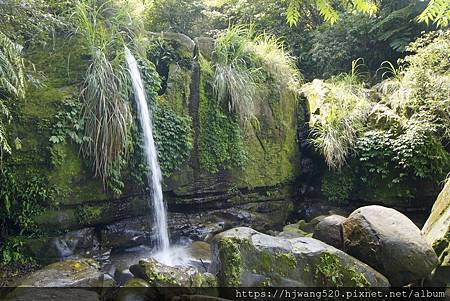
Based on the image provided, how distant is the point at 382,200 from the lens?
549cm

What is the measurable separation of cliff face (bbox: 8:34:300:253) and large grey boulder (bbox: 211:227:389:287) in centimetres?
163

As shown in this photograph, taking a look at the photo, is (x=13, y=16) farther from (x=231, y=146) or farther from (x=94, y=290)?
(x=231, y=146)

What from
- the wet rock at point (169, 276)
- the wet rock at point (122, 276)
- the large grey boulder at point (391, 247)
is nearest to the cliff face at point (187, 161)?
the wet rock at point (122, 276)

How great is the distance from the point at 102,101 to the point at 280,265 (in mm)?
2640

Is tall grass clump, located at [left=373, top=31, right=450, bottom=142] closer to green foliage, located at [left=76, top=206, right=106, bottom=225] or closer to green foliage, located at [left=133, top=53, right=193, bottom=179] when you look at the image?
green foliage, located at [left=133, top=53, right=193, bottom=179]

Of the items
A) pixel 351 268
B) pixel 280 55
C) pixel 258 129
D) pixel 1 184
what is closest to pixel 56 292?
pixel 1 184

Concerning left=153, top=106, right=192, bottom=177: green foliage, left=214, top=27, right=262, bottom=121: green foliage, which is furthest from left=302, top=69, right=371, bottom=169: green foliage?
left=153, top=106, right=192, bottom=177: green foliage

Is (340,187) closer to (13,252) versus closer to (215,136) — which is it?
(215,136)

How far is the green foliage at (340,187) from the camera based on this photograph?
580cm

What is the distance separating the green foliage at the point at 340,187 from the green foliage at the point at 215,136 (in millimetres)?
1487

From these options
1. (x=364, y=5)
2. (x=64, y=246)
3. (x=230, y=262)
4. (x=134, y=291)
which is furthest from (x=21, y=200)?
(x=364, y=5)

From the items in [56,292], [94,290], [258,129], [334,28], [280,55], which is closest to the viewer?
[56,292]

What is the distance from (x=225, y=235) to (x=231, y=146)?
226 cm

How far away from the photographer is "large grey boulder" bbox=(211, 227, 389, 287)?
3.23 meters
